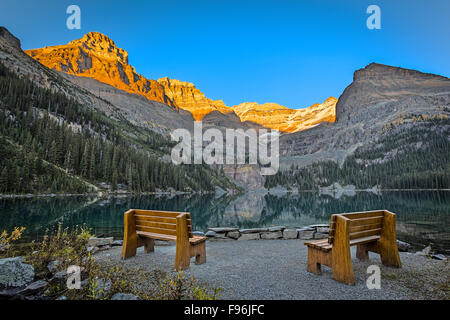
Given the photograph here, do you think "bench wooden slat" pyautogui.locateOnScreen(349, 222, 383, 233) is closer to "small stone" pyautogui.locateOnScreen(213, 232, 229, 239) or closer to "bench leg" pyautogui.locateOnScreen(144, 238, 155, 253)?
"small stone" pyautogui.locateOnScreen(213, 232, 229, 239)

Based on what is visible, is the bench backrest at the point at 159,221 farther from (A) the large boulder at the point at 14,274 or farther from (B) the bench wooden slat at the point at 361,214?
(B) the bench wooden slat at the point at 361,214

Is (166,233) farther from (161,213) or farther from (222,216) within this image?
(222,216)

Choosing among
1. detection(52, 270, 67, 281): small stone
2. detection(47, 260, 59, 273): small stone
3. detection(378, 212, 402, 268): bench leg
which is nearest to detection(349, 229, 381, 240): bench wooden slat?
detection(378, 212, 402, 268): bench leg

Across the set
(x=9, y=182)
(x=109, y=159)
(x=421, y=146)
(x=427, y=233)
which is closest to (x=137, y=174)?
(x=109, y=159)

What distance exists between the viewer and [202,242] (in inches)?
297

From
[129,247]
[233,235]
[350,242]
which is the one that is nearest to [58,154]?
[233,235]

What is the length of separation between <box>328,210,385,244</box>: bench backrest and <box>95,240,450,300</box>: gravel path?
1.01 m

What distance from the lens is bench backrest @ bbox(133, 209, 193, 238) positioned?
23.4 ft

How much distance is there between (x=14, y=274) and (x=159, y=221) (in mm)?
3506

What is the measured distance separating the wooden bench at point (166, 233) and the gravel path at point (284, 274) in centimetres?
33

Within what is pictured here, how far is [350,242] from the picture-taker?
20.7 feet
